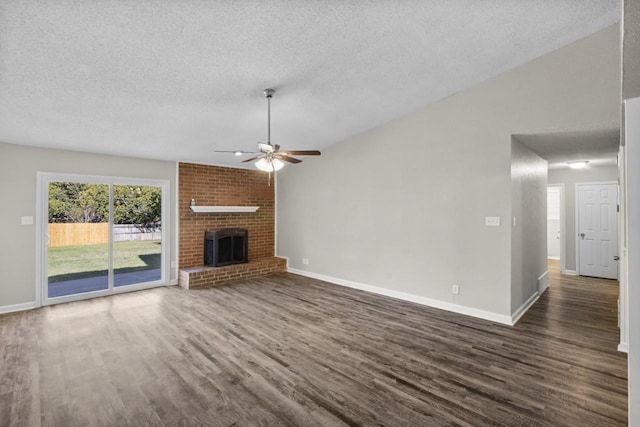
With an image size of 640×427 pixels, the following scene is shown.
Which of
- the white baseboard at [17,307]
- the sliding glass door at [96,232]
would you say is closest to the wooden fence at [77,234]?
the sliding glass door at [96,232]

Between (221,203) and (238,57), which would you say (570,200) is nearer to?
(238,57)

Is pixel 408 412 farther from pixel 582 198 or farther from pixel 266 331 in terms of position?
pixel 582 198

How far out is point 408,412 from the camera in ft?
6.92

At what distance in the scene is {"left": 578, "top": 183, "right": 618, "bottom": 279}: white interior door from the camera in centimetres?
591

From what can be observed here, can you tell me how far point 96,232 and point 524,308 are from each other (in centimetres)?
665

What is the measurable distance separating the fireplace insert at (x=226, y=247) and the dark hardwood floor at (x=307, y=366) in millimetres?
1643

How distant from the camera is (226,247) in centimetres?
629

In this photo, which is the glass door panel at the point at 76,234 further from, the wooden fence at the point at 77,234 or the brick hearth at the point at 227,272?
the brick hearth at the point at 227,272

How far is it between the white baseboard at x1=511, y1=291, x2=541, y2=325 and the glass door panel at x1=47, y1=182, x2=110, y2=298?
20.2 ft

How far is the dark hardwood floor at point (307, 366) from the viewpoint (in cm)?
211

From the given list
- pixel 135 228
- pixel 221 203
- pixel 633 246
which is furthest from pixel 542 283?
pixel 135 228

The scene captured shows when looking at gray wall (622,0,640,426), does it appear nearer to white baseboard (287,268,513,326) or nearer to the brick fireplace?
white baseboard (287,268,513,326)

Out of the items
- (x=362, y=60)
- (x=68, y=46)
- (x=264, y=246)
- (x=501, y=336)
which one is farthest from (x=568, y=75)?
(x=264, y=246)

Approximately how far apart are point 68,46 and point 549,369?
4895mm
